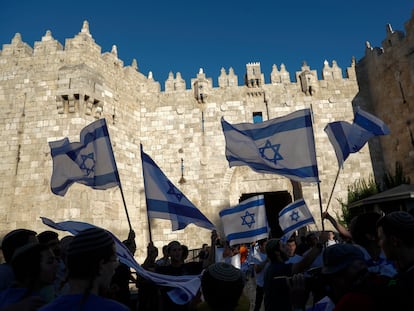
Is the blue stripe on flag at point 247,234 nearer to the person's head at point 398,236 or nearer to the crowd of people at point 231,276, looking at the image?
the crowd of people at point 231,276

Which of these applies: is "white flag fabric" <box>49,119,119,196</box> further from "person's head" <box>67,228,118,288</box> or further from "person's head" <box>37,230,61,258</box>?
"person's head" <box>67,228,118,288</box>

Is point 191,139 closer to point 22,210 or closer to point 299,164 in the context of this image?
point 22,210

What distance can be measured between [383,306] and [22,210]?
37.5ft

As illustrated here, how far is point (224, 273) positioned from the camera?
173 centimetres

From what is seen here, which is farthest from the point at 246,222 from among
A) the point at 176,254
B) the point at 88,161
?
the point at 88,161

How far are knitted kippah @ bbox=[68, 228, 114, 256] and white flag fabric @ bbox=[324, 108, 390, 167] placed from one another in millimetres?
4487

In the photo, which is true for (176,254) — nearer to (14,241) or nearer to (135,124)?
(14,241)

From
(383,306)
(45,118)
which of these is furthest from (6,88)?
(383,306)

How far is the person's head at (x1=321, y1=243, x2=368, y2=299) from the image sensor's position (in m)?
1.71

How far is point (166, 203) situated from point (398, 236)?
11.1 feet

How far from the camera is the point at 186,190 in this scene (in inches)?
528

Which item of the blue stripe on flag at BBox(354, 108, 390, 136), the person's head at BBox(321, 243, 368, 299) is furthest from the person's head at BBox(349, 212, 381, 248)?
the blue stripe on flag at BBox(354, 108, 390, 136)

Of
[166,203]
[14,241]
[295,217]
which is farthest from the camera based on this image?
[295,217]

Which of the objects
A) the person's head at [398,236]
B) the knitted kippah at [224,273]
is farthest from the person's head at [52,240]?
the person's head at [398,236]
